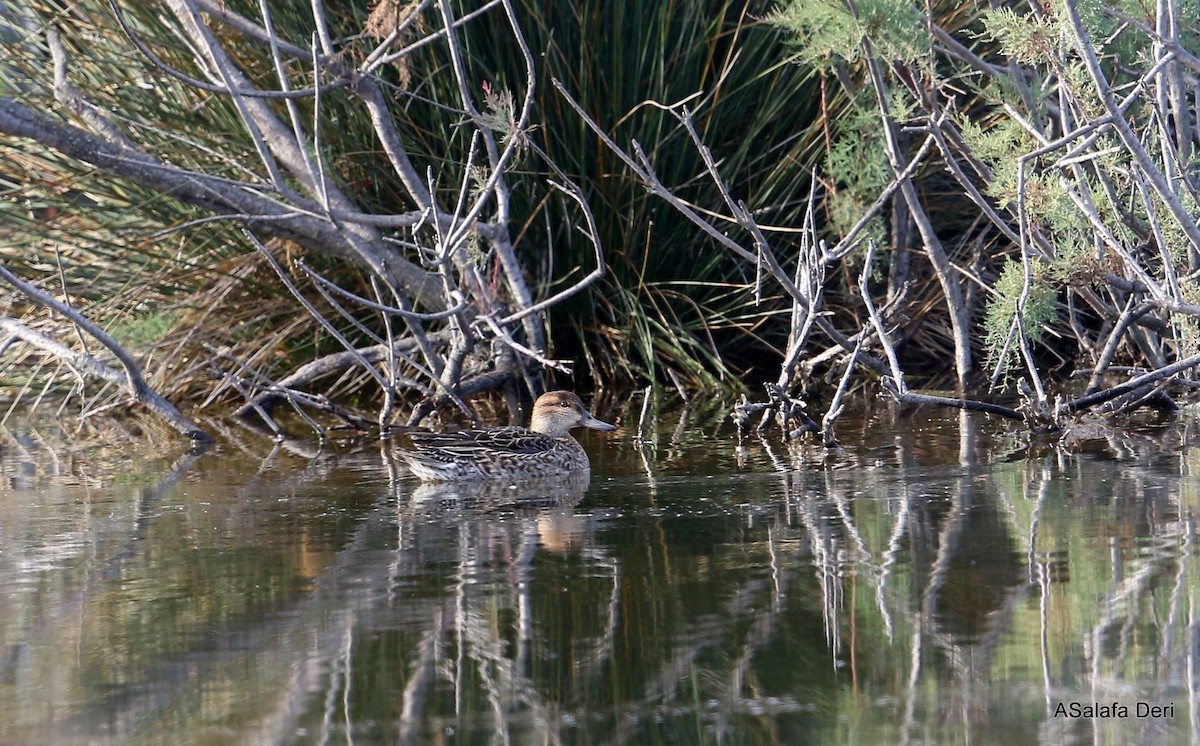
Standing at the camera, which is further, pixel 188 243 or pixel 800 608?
pixel 188 243

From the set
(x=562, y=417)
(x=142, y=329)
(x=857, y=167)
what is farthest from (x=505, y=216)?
(x=142, y=329)

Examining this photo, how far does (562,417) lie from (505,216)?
112 centimetres

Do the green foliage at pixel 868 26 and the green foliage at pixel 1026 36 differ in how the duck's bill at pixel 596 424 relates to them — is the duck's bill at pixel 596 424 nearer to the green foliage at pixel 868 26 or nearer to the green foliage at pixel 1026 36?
the green foliage at pixel 868 26

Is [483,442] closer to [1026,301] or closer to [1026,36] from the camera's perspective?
[1026,301]

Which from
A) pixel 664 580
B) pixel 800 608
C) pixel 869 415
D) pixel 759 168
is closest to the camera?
pixel 800 608

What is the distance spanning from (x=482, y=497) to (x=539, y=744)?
310cm

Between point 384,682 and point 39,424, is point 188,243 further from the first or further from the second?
point 384,682

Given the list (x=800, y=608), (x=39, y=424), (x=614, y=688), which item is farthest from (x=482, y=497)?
(x=39, y=424)

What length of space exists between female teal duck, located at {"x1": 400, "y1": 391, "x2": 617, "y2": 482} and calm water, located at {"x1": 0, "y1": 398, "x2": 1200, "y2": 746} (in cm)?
18

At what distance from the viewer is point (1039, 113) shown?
6945mm

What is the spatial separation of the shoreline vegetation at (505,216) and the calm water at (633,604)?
1418mm

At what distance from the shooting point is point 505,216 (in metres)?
7.95

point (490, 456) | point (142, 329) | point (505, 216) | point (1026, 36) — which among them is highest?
point (1026, 36)

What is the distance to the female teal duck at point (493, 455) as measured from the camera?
6.64 meters
